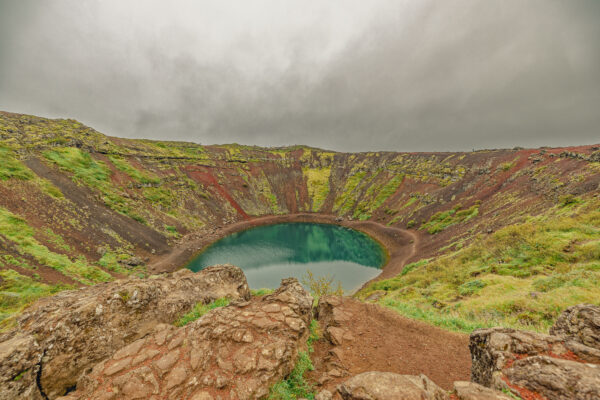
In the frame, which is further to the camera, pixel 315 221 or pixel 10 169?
pixel 315 221

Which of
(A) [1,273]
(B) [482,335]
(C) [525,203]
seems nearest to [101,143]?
(A) [1,273]

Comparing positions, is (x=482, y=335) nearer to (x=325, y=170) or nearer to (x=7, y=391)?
(x=7, y=391)

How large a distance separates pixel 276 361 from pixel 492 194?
59.2 meters

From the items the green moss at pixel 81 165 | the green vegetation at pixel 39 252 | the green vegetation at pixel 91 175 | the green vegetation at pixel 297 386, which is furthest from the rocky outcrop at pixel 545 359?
the green moss at pixel 81 165

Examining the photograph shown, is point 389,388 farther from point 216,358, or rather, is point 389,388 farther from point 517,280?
point 517,280

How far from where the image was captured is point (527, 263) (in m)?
16.4

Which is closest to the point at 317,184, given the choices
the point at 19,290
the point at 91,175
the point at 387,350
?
the point at 91,175

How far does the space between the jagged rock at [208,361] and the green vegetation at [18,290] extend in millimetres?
17058

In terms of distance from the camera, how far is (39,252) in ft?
81.0

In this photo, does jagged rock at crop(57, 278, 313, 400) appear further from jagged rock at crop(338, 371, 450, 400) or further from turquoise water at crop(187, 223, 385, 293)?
turquoise water at crop(187, 223, 385, 293)

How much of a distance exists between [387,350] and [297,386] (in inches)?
188

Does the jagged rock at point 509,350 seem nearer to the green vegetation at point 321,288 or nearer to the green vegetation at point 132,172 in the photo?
the green vegetation at point 321,288

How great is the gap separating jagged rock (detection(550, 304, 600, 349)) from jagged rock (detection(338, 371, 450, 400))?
5.26 m

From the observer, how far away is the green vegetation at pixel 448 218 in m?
44.6
